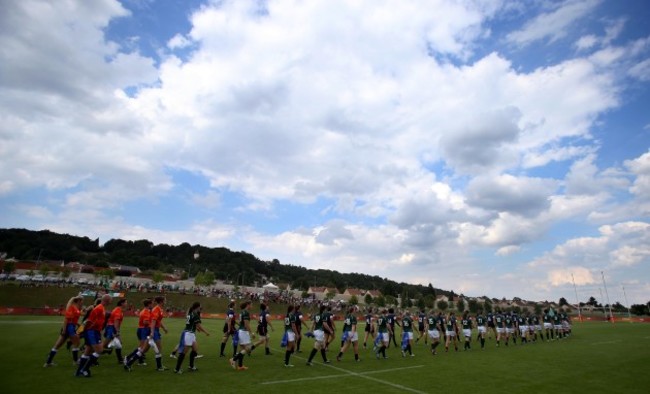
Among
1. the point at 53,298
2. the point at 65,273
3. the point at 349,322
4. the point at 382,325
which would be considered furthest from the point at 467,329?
the point at 65,273

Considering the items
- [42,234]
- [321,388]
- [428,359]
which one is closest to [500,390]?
[321,388]

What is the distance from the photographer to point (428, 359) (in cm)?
1808

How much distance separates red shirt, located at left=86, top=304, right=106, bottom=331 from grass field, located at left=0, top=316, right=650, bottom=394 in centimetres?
150

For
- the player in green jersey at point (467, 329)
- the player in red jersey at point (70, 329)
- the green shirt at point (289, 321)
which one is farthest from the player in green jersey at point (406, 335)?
the player in red jersey at point (70, 329)

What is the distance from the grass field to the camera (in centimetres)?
1084

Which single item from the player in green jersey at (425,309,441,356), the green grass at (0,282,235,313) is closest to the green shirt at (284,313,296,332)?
the player in green jersey at (425,309,441,356)

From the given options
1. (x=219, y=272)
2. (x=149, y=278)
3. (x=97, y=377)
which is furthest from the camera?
(x=219, y=272)

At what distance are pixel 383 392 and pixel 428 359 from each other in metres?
8.27

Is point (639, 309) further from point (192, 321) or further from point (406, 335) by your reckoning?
point (192, 321)

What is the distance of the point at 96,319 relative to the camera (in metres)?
12.6

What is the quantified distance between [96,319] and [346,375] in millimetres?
8841

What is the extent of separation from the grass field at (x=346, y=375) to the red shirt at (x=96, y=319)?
1.50 metres

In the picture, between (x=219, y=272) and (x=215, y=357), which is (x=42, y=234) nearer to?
(x=219, y=272)

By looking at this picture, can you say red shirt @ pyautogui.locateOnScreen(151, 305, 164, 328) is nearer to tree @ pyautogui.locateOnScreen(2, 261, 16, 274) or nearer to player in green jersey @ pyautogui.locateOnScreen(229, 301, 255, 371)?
player in green jersey @ pyautogui.locateOnScreen(229, 301, 255, 371)
